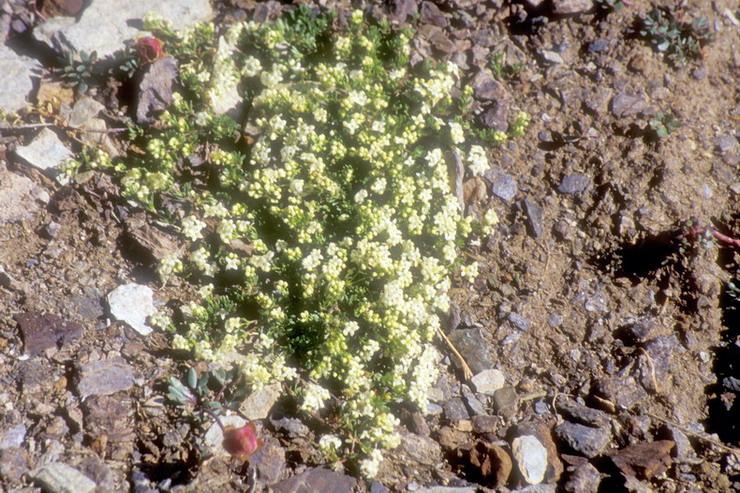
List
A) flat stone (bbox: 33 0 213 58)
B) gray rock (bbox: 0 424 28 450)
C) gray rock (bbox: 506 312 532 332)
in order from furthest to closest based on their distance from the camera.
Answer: flat stone (bbox: 33 0 213 58) → gray rock (bbox: 506 312 532 332) → gray rock (bbox: 0 424 28 450)

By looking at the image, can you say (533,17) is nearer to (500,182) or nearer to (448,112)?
(448,112)

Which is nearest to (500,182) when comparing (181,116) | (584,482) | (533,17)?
(533,17)

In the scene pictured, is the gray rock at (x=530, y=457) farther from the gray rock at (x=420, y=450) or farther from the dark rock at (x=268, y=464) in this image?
the dark rock at (x=268, y=464)

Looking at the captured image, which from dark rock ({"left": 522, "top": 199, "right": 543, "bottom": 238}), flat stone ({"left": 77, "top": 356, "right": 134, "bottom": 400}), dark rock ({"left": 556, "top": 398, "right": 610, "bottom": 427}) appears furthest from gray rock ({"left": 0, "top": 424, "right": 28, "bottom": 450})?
dark rock ({"left": 522, "top": 199, "right": 543, "bottom": 238})

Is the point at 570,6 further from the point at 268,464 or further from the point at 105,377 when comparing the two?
the point at 105,377

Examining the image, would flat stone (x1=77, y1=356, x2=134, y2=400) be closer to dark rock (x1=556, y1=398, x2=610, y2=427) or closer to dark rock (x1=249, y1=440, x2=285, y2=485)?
dark rock (x1=249, y1=440, x2=285, y2=485)

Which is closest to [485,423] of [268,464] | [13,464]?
[268,464]
